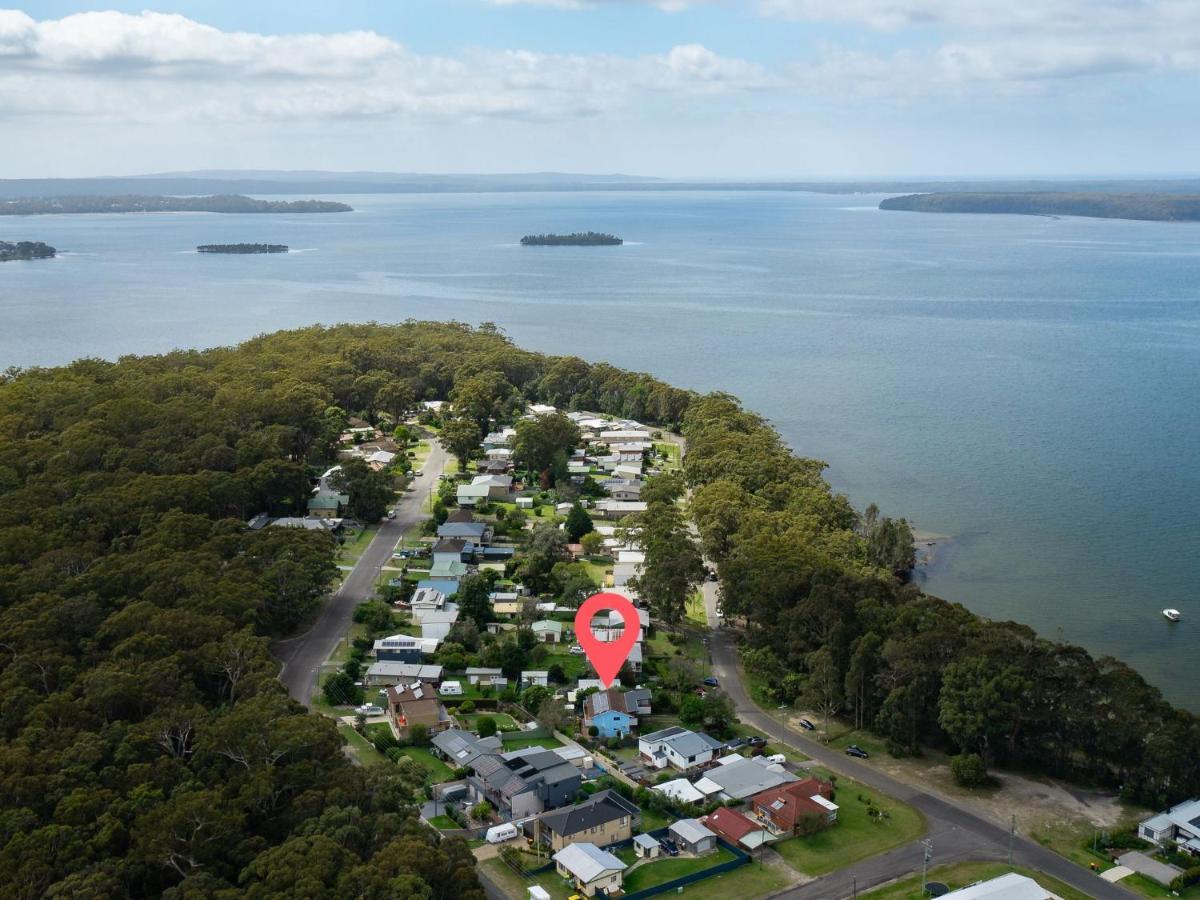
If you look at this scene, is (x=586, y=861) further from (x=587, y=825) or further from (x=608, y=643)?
(x=608, y=643)

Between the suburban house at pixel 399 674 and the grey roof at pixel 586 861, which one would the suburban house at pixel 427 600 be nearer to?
the suburban house at pixel 399 674

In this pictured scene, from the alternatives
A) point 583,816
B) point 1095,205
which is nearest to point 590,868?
point 583,816

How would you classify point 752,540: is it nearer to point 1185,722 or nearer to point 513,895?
point 1185,722

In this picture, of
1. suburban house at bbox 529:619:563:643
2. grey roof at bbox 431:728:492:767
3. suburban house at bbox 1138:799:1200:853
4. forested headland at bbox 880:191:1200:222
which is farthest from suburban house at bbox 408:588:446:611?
forested headland at bbox 880:191:1200:222

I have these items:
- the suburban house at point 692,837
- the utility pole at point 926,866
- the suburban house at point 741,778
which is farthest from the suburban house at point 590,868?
the utility pole at point 926,866

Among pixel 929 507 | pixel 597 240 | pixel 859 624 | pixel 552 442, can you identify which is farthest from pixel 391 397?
pixel 597 240

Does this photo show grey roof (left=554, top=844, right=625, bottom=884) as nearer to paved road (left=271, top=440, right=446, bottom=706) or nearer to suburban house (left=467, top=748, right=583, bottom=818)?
suburban house (left=467, top=748, right=583, bottom=818)
